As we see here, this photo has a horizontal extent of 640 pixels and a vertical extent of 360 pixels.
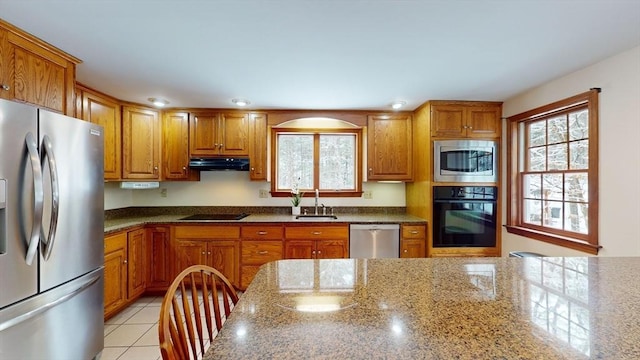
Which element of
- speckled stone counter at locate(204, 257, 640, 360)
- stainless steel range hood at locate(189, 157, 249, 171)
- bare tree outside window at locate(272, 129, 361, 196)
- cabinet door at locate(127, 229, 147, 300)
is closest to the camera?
speckled stone counter at locate(204, 257, 640, 360)

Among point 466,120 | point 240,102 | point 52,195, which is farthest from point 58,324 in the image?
point 466,120

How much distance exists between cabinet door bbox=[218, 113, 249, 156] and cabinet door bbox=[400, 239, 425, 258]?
2.13 meters

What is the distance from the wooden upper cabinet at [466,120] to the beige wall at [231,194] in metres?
0.99

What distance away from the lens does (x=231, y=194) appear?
3766 millimetres

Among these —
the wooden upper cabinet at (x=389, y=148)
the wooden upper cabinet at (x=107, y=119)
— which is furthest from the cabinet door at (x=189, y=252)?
the wooden upper cabinet at (x=389, y=148)

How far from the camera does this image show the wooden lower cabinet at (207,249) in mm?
3160

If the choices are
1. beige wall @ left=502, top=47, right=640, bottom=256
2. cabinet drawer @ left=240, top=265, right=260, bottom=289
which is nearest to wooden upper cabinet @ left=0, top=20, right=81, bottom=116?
cabinet drawer @ left=240, top=265, right=260, bottom=289

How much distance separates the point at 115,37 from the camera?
1.80 m

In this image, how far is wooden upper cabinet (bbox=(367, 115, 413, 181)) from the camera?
3.50m

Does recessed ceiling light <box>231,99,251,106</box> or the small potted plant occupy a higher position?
recessed ceiling light <box>231,99,251,106</box>

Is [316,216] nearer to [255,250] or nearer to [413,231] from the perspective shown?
[255,250]

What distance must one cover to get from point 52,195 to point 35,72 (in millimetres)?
879

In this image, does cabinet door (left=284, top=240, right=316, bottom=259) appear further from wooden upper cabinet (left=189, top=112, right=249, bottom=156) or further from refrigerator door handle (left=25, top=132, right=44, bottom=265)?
refrigerator door handle (left=25, top=132, right=44, bottom=265)

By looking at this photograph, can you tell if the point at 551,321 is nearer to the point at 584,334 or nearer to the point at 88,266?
the point at 584,334
